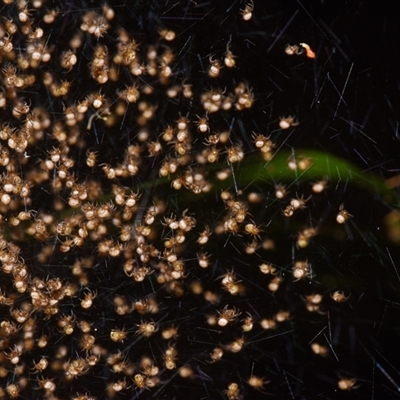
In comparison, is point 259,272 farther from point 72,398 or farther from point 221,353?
point 72,398

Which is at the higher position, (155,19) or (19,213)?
(155,19)

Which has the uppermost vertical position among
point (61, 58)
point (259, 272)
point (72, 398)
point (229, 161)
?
point (61, 58)

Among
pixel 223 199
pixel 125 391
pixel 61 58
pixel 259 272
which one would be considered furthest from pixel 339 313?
pixel 61 58

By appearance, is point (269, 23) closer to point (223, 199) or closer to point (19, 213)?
point (223, 199)

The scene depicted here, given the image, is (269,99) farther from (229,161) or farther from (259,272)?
(259,272)

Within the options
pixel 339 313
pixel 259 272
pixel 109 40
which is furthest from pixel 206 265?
pixel 109 40

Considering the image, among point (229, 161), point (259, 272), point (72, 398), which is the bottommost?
point (72, 398)

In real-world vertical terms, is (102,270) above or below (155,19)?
below
